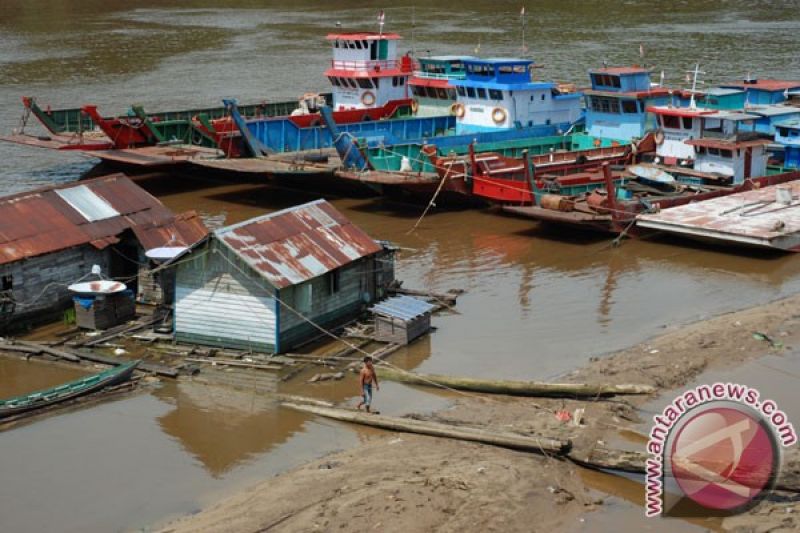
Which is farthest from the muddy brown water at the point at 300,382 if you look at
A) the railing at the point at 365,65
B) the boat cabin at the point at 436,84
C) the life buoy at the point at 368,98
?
the boat cabin at the point at 436,84

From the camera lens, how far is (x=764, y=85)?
42469mm

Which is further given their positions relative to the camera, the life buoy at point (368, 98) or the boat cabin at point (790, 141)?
the life buoy at point (368, 98)

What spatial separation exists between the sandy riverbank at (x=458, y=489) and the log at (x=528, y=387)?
200 millimetres

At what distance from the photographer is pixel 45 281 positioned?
23.1m

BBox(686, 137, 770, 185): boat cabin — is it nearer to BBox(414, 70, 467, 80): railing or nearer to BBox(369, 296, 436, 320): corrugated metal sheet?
BBox(414, 70, 467, 80): railing

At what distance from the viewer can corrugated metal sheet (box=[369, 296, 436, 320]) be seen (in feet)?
72.6

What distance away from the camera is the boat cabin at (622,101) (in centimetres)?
3888

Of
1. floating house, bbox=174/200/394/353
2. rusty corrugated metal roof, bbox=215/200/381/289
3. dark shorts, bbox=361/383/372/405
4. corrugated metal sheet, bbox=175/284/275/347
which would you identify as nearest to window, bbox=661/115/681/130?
rusty corrugated metal roof, bbox=215/200/381/289

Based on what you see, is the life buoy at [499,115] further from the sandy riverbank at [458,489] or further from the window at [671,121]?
the sandy riverbank at [458,489]

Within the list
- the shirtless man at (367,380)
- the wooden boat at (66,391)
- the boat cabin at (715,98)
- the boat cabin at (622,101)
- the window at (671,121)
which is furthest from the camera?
the boat cabin at (622,101)

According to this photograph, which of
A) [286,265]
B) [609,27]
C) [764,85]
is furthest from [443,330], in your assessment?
[609,27]

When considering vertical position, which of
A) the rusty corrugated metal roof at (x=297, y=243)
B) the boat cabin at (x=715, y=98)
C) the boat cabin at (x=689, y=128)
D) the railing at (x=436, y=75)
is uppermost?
the railing at (x=436, y=75)

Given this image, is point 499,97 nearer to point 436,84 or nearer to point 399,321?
point 436,84

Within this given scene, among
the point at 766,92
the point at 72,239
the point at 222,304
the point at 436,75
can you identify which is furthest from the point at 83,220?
the point at 766,92
